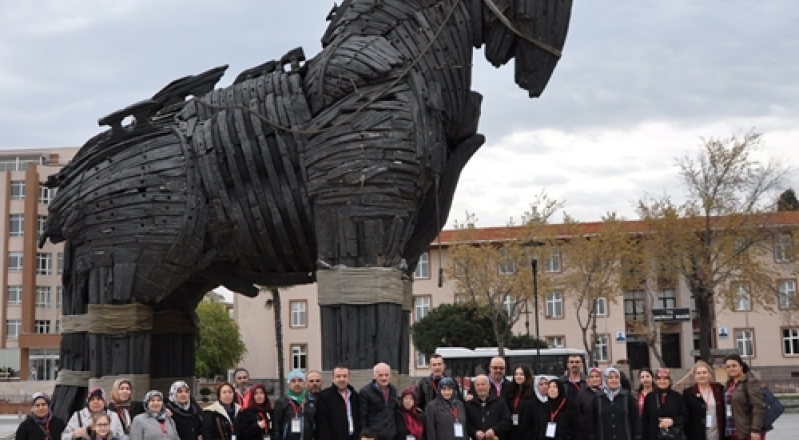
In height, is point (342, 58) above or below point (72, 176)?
above

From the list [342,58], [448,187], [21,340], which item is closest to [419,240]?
[448,187]

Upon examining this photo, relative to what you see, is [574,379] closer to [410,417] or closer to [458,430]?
[458,430]

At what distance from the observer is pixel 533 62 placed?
31.6 ft

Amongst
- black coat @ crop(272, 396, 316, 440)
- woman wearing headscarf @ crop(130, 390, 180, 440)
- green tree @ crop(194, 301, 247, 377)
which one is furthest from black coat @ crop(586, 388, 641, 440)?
green tree @ crop(194, 301, 247, 377)

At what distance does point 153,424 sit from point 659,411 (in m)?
4.48

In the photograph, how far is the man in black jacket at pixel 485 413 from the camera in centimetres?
840

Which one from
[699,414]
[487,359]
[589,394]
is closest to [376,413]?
[589,394]

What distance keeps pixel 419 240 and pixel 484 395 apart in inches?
85.5

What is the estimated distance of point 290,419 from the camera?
8.17 meters

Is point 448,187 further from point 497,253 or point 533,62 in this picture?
point 497,253

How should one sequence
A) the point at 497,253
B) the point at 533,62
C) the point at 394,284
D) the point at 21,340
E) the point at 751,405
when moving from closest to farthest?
the point at 751,405 → the point at 394,284 → the point at 533,62 → the point at 497,253 → the point at 21,340

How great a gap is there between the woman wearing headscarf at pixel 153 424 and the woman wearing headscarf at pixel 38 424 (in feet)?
2.32

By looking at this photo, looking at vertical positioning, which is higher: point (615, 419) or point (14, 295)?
point (14, 295)

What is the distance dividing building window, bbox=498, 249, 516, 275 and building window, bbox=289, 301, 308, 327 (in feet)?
50.4
